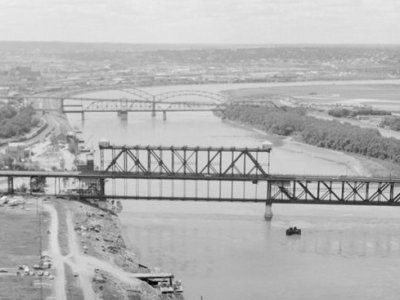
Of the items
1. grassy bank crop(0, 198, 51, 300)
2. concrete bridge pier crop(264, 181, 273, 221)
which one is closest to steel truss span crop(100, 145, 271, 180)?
concrete bridge pier crop(264, 181, 273, 221)

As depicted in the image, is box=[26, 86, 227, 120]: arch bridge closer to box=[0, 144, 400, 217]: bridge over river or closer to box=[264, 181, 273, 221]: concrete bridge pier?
box=[0, 144, 400, 217]: bridge over river

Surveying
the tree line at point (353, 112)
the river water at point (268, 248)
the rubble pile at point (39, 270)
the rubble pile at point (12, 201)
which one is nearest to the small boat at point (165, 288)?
the river water at point (268, 248)

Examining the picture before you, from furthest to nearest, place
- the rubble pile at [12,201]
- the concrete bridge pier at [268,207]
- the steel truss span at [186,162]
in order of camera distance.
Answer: the steel truss span at [186,162]
the concrete bridge pier at [268,207]
the rubble pile at [12,201]

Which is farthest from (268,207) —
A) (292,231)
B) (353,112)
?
(353,112)

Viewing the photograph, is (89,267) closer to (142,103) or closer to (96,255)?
(96,255)

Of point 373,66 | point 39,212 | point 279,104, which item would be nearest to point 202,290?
point 39,212

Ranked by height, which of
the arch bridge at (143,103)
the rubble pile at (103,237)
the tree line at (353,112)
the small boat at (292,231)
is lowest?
the arch bridge at (143,103)

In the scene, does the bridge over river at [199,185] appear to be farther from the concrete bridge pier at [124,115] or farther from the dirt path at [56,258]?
the concrete bridge pier at [124,115]
